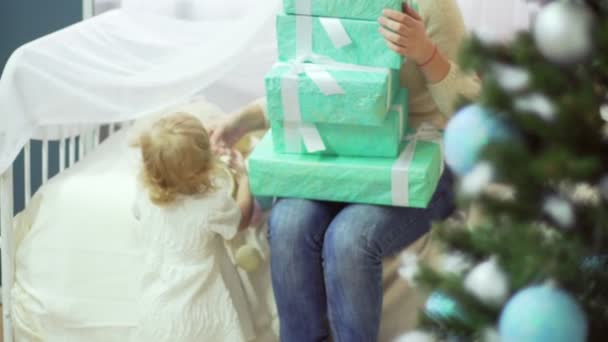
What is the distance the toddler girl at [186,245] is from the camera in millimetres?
1842

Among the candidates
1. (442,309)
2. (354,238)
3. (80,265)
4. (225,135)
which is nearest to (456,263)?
(442,309)

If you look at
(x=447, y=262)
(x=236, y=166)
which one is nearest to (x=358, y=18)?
(x=236, y=166)

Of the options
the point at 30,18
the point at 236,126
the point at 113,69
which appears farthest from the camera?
the point at 30,18

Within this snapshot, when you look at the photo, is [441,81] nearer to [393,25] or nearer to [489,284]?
[393,25]

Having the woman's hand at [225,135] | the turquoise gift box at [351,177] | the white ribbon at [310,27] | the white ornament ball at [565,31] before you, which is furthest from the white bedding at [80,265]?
the white ornament ball at [565,31]

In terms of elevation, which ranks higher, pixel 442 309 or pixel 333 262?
pixel 442 309

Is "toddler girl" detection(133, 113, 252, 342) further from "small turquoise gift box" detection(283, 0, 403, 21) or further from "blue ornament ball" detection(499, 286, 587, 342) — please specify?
"blue ornament ball" detection(499, 286, 587, 342)

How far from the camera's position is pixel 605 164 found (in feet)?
2.65

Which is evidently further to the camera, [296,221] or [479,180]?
[296,221]

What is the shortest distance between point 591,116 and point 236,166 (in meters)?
1.26

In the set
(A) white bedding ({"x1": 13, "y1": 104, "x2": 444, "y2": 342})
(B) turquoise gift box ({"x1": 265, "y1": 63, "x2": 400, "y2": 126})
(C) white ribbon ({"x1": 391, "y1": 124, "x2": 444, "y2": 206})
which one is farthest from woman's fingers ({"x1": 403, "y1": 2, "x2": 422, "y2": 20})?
(A) white bedding ({"x1": 13, "y1": 104, "x2": 444, "y2": 342})

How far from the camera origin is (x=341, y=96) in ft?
5.46

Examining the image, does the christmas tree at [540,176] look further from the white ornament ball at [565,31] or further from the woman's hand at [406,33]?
the woman's hand at [406,33]

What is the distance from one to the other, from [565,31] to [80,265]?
148 centimetres
